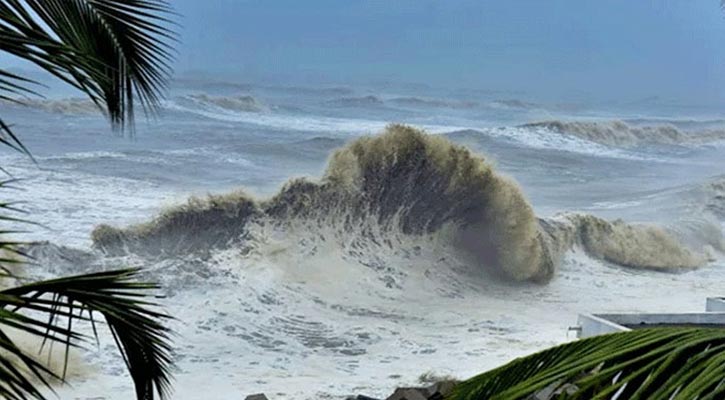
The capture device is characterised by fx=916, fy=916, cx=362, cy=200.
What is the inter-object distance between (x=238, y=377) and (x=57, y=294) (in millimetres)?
6822

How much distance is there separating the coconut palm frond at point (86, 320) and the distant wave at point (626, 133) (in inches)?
477

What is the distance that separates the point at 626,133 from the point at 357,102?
13.0 ft

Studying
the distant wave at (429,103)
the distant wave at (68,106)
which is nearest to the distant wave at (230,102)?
the distant wave at (68,106)

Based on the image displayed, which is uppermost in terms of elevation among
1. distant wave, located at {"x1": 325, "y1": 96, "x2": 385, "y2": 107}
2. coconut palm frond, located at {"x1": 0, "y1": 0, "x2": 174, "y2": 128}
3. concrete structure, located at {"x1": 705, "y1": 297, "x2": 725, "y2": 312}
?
distant wave, located at {"x1": 325, "y1": 96, "x2": 385, "y2": 107}

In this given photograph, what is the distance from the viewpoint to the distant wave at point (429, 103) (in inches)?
526

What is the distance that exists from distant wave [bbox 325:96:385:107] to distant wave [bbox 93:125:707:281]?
2.14 m

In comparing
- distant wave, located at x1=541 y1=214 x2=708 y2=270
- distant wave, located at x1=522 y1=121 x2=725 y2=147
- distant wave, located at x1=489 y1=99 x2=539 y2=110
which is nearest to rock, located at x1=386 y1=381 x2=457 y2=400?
distant wave, located at x1=541 y1=214 x2=708 y2=270

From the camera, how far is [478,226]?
1030 centimetres

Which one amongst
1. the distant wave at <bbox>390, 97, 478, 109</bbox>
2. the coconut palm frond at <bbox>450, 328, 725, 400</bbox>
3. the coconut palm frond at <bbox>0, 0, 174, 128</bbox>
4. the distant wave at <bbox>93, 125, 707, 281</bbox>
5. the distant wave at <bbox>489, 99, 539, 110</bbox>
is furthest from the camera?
the distant wave at <bbox>489, 99, 539, 110</bbox>

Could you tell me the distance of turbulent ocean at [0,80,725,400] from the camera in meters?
8.23

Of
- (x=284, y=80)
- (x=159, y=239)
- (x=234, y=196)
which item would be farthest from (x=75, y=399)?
(x=284, y=80)

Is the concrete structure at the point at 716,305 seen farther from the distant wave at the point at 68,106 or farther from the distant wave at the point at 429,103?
the distant wave at the point at 429,103

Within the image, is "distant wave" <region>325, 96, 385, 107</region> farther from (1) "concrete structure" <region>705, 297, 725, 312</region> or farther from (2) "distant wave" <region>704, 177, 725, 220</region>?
(1) "concrete structure" <region>705, 297, 725, 312</region>

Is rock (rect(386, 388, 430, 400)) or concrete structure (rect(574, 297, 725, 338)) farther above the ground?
concrete structure (rect(574, 297, 725, 338))
